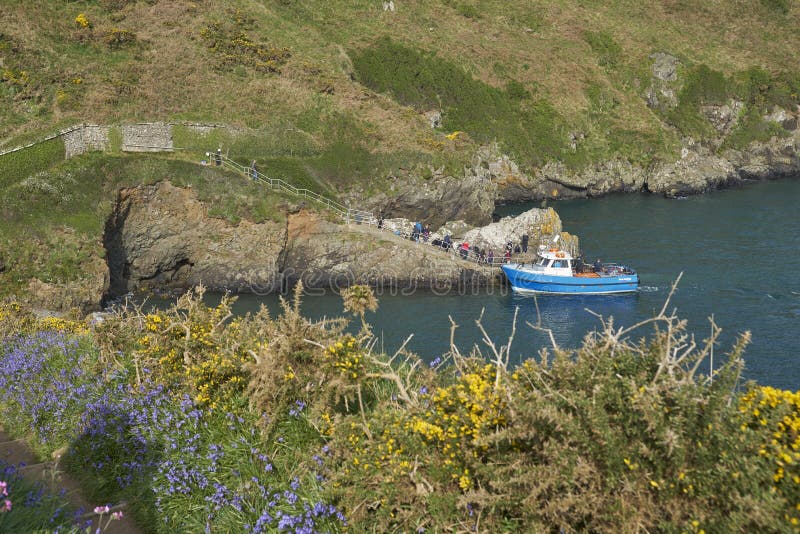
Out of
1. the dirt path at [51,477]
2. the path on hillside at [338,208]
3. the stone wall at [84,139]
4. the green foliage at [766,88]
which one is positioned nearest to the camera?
the dirt path at [51,477]

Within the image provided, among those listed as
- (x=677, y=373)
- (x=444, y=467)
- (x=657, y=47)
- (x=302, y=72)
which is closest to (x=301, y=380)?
(x=444, y=467)

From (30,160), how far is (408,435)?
147 feet

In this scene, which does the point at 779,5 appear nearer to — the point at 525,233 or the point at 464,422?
the point at 525,233

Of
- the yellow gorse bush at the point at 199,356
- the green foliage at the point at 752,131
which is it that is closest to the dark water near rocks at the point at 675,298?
the yellow gorse bush at the point at 199,356

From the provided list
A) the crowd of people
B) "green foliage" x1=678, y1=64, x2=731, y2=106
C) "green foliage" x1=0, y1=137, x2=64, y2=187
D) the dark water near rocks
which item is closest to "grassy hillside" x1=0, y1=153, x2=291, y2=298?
"green foliage" x1=0, y1=137, x2=64, y2=187

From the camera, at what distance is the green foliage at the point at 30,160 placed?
39.7 meters

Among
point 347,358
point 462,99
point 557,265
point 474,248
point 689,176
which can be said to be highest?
point 462,99

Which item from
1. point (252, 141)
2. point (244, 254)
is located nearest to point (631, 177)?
point (252, 141)

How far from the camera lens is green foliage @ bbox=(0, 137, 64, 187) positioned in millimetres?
39656

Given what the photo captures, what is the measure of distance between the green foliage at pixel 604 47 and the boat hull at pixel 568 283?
6522 centimetres

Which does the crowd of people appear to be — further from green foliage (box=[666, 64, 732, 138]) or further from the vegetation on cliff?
green foliage (box=[666, 64, 732, 138])

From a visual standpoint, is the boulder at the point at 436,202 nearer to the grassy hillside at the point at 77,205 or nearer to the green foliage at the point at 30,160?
the grassy hillside at the point at 77,205

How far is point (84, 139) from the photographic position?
4547 cm

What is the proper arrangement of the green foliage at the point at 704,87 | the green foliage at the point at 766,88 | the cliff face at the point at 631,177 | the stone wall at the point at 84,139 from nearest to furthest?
the stone wall at the point at 84,139 → the cliff face at the point at 631,177 → the green foliage at the point at 766,88 → the green foliage at the point at 704,87
